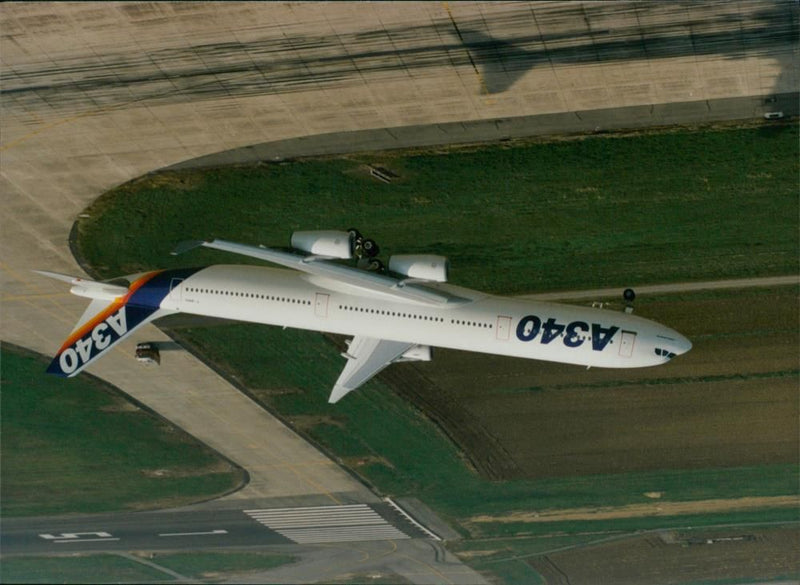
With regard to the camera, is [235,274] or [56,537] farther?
[56,537]

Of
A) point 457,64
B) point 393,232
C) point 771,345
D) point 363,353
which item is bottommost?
point 363,353

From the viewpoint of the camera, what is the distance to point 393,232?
44.0 meters

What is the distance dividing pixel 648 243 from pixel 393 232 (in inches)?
503

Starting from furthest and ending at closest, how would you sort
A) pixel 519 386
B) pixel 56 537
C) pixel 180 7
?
pixel 56 537, pixel 519 386, pixel 180 7

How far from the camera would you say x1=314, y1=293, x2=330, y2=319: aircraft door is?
40.9m

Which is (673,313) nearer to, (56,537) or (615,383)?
(615,383)

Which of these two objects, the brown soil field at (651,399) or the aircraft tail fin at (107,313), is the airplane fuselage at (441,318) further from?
the brown soil field at (651,399)

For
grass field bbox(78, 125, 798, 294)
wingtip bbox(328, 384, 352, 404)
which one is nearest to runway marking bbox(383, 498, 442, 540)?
wingtip bbox(328, 384, 352, 404)

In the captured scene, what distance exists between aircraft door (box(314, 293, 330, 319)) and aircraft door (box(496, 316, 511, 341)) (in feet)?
26.5

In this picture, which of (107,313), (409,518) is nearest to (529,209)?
(107,313)

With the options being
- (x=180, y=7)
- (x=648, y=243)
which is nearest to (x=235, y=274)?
(x=180, y=7)

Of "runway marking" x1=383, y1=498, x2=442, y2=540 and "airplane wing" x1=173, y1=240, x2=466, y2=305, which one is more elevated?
"airplane wing" x1=173, y1=240, x2=466, y2=305

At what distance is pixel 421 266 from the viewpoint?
3994cm

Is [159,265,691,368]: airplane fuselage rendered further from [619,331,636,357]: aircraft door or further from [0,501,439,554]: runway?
[0,501,439,554]: runway
